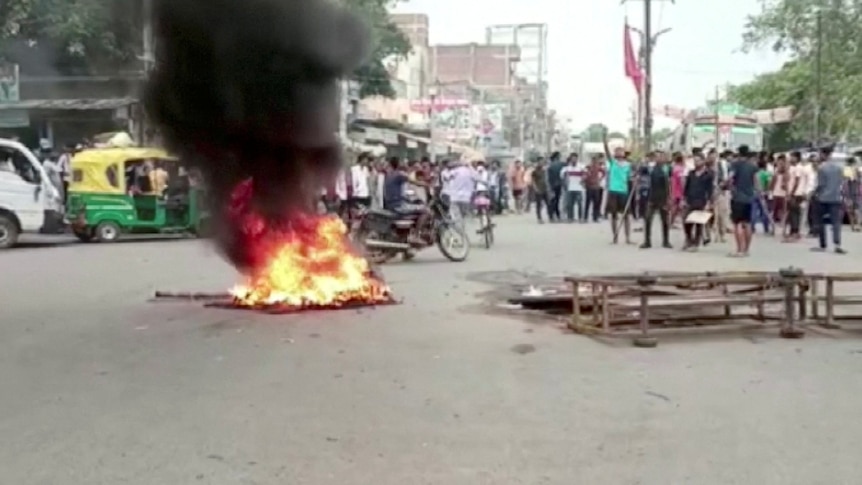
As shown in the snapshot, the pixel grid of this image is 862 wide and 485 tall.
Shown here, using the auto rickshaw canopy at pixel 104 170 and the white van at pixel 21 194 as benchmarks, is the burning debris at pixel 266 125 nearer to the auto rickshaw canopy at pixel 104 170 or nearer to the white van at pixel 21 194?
the white van at pixel 21 194

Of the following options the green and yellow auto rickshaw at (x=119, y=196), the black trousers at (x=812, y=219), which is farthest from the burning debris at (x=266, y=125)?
the black trousers at (x=812, y=219)

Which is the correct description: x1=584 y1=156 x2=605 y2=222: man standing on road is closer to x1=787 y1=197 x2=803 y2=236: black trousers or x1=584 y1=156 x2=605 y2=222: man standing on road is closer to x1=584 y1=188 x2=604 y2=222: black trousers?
x1=584 y1=188 x2=604 y2=222: black trousers

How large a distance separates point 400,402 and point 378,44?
9.12 meters

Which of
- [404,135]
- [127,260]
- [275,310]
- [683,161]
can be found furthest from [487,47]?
[275,310]

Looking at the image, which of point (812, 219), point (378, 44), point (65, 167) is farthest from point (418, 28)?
point (378, 44)

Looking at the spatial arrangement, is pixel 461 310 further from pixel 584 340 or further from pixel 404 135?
pixel 404 135

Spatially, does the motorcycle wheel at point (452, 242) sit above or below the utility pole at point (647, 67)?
below

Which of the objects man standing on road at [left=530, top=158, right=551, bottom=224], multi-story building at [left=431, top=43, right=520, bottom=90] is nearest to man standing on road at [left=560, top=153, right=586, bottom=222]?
man standing on road at [left=530, top=158, right=551, bottom=224]

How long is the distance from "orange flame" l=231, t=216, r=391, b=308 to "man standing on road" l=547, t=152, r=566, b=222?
13.4 metres

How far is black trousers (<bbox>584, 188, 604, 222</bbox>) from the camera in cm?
2375

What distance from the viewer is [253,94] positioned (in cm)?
951

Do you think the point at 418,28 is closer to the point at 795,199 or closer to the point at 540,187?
the point at 540,187

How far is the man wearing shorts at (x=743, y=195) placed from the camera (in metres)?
14.2

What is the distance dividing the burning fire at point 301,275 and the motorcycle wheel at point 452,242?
4.37m
